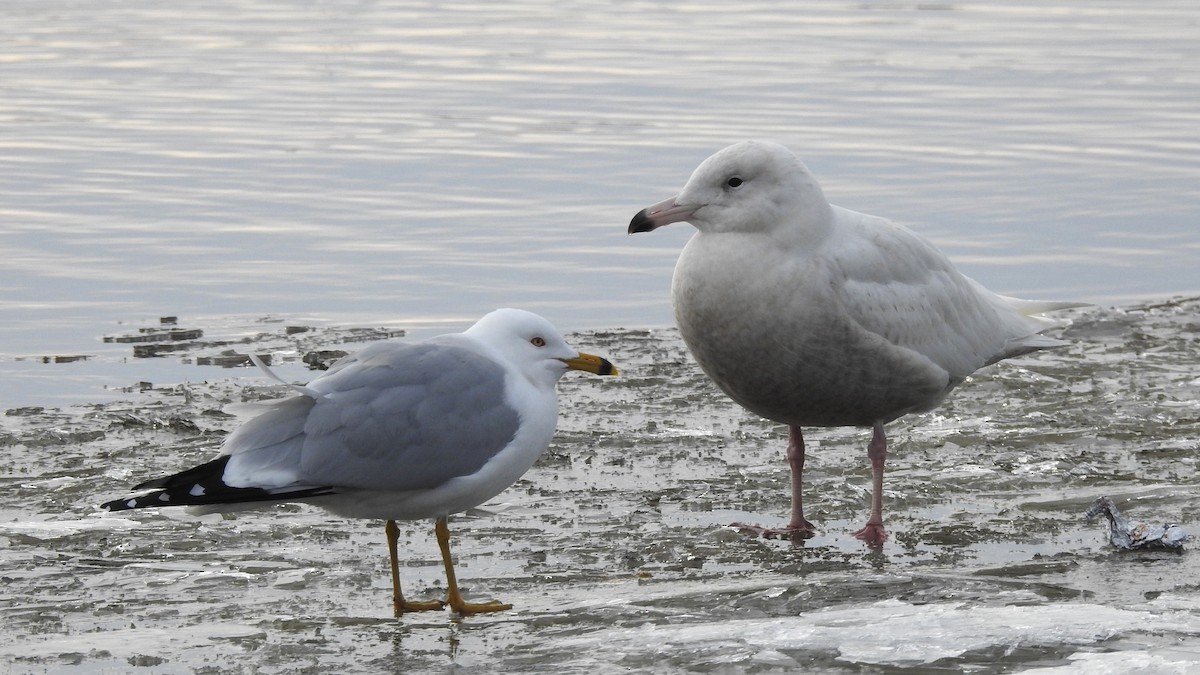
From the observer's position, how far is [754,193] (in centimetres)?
683

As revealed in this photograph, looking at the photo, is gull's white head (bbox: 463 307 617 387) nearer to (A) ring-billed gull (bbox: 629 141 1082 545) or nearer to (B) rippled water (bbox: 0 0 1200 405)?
(A) ring-billed gull (bbox: 629 141 1082 545)

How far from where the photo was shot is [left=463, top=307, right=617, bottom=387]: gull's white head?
620 centimetres

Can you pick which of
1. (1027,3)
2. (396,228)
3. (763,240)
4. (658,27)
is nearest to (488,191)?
(396,228)

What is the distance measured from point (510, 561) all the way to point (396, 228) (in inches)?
262

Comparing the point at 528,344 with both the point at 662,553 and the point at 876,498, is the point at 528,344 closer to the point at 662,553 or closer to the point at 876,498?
the point at 662,553

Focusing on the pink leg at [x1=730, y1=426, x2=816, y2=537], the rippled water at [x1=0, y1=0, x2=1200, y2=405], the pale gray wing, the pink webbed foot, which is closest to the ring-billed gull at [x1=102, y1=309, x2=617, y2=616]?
the pale gray wing

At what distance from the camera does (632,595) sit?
596 centimetres

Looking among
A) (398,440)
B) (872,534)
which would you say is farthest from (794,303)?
(398,440)

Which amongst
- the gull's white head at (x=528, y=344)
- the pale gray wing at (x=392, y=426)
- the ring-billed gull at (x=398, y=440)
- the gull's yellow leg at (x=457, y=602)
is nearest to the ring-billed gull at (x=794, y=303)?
the gull's white head at (x=528, y=344)

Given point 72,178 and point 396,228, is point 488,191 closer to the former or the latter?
point 396,228

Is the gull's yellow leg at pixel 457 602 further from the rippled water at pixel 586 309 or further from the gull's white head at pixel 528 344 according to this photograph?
the gull's white head at pixel 528 344

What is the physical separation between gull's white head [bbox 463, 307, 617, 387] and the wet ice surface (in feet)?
2.40

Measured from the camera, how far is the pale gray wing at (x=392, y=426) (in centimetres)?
576

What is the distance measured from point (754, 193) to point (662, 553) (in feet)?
4.86
